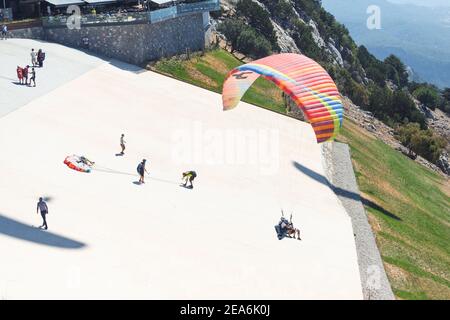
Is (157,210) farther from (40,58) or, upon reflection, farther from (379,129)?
(379,129)

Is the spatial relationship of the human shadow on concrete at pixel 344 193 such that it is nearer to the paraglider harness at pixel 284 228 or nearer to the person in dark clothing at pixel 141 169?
the paraglider harness at pixel 284 228

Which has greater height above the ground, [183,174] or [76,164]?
[76,164]

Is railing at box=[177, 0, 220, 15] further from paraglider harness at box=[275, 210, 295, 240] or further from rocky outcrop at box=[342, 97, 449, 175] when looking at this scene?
paraglider harness at box=[275, 210, 295, 240]

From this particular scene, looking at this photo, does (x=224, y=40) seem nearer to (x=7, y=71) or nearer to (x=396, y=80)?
(x=7, y=71)

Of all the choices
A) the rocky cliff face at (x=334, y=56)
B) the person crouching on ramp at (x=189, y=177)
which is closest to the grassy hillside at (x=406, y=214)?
the rocky cliff face at (x=334, y=56)

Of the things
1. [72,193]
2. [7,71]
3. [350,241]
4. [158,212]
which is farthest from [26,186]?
[7,71]

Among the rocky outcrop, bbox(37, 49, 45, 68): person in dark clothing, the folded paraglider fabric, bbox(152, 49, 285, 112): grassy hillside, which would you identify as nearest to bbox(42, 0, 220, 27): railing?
bbox(152, 49, 285, 112): grassy hillside

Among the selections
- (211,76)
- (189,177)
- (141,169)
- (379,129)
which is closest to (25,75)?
(141,169)
